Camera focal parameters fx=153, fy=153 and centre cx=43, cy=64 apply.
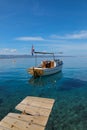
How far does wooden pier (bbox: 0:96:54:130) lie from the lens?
6.47m

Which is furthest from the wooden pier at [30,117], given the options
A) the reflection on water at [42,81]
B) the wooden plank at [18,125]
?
the reflection on water at [42,81]

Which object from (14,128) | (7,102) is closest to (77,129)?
(14,128)

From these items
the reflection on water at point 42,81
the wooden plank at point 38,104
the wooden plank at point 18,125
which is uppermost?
the wooden plank at point 38,104

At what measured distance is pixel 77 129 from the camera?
11.0 meters

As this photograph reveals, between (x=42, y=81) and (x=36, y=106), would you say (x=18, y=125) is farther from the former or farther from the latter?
(x=42, y=81)

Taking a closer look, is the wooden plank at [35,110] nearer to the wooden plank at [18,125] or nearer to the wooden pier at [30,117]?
the wooden pier at [30,117]

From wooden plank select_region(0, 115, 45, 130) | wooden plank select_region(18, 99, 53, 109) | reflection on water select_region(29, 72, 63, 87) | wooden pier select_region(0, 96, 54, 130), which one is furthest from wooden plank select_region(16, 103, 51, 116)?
reflection on water select_region(29, 72, 63, 87)

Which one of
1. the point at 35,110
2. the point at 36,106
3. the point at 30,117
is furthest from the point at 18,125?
the point at 36,106

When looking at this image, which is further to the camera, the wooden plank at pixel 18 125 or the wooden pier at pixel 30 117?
the wooden pier at pixel 30 117

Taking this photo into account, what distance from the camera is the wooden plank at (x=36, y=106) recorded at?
787 centimetres

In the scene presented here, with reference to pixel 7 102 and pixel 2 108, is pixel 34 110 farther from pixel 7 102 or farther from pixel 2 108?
pixel 7 102

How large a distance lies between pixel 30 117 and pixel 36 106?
1255 mm

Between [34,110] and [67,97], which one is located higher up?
[34,110]

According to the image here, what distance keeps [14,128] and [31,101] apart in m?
2.87
